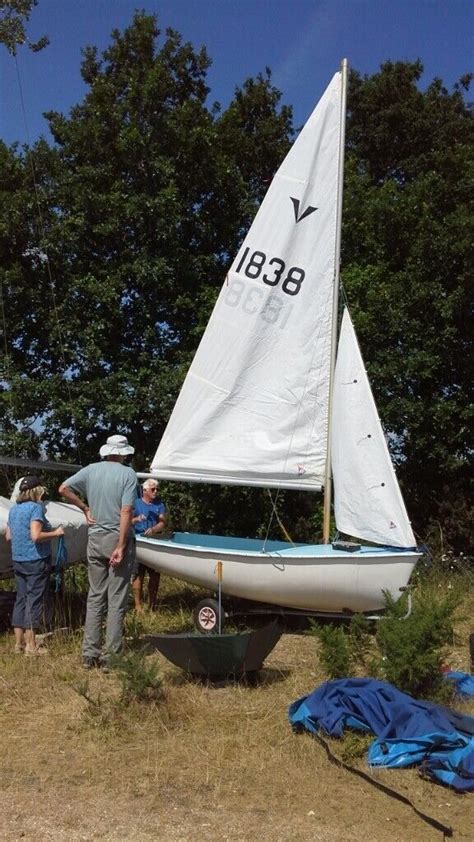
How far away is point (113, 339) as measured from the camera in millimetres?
12883

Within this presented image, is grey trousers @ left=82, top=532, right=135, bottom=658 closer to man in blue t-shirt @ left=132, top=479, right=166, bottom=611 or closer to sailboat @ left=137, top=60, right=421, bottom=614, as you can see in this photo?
sailboat @ left=137, top=60, right=421, bottom=614

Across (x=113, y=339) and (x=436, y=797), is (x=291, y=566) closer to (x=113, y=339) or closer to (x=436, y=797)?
(x=436, y=797)

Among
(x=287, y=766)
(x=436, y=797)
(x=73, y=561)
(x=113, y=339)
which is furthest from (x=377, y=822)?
(x=113, y=339)

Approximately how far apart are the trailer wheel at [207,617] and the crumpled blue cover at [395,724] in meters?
1.96

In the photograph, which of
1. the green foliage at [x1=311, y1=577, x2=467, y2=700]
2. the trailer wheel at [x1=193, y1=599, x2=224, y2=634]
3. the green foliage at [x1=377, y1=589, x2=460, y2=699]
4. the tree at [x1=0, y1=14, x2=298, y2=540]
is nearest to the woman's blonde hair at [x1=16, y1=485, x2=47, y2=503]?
the trailer wheel at [x1=193, y1=599, x2=224, y2=634]

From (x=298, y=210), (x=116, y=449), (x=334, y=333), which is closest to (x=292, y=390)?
(x=334, y=333)

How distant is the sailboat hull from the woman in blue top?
122 centimetres

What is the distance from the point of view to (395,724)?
458cm

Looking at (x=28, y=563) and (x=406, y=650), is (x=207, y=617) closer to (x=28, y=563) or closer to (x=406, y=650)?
(x=28, y=563)

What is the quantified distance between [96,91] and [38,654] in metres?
9.68

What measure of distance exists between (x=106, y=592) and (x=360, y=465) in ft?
8.99

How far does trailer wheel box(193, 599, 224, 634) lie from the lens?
6.97 m

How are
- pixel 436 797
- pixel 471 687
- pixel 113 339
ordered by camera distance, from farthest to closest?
pixel 113 339, pixel 471 687, pixel 436 797

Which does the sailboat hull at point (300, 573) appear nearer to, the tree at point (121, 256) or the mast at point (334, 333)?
the mast at point (334, 333)
